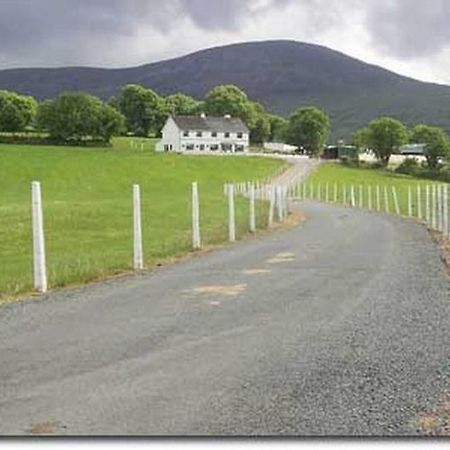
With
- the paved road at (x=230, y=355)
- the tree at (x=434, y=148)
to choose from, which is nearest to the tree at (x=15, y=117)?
the paved road at (x=230, y=355)

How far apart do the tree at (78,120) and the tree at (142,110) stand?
1.63ft

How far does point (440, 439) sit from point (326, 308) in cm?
375

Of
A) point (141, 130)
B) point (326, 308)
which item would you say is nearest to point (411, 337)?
point (326, 308)

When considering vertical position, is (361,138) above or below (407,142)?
above

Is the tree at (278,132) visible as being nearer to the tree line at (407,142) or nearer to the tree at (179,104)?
the tree line at (407,142)

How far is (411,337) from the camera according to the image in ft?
21.1

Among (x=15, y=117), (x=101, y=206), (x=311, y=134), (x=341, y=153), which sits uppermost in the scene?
(x=15, y=117)

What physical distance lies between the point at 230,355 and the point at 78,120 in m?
31.3

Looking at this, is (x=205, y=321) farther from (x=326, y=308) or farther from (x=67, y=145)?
(x=67, y=145)

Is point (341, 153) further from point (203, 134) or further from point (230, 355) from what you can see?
point (230, 355)

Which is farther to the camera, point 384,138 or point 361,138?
point 384,138

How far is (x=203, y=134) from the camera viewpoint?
4759 cm

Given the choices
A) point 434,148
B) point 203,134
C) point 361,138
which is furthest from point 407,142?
point 203,134

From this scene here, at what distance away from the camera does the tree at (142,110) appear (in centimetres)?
2026
